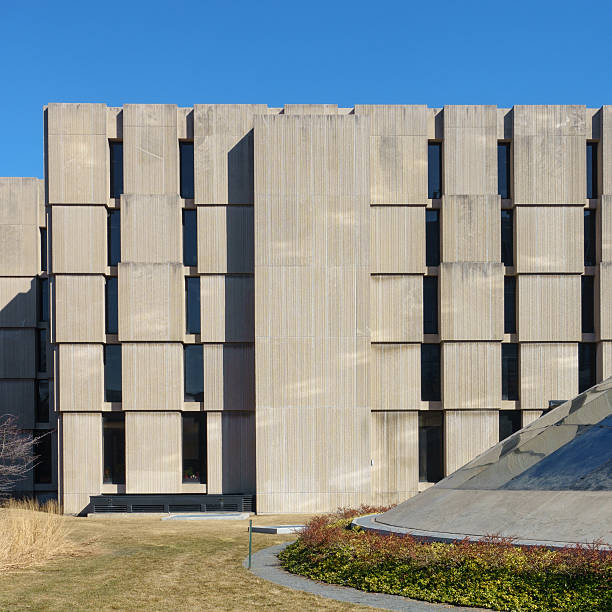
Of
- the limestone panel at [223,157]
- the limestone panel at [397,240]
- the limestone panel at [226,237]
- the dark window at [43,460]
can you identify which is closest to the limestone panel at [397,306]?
the limestone panel at [397,240]

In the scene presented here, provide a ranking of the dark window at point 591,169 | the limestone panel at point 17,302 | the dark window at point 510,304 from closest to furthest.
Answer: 1. the dark window at point 510,304
2. the dark window at point 591,169
3. the limestone panel at point 17,302

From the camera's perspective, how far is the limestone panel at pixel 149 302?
102ft

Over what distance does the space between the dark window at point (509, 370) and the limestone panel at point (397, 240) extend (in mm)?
5179

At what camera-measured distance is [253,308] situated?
31672mm

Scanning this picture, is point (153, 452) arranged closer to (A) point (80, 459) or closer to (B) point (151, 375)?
(A) point (80, 459)

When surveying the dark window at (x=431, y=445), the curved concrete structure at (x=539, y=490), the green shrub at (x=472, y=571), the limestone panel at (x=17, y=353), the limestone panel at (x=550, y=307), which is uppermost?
the limestone panel at (x=550, y=307)

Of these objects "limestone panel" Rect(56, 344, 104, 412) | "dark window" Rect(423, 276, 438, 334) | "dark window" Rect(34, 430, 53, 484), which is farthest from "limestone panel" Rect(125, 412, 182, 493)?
"dark window" Rect(423, 276, 438, 334)

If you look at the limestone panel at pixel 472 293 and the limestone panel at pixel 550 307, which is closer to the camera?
the limestone panel at pixel 472 293

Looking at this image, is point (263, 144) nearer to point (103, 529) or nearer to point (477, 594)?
point (103, 529)

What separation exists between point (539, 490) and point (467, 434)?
16.3m

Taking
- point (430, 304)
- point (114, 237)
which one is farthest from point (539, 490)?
point (114, 237)

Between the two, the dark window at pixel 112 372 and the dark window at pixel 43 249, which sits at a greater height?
the dark window at pixel 43 249

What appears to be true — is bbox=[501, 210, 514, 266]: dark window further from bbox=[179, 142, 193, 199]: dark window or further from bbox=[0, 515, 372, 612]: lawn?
bbox=[0, 515, 372, 612]: lawn

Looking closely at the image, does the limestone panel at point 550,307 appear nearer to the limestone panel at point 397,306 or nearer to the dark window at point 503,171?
the dark window at point 503,171
